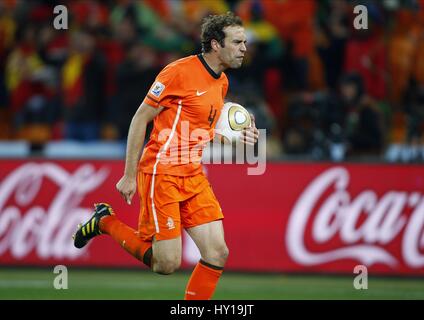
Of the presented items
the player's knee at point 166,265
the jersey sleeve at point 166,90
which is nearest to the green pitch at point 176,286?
the player's knee at point 166,265

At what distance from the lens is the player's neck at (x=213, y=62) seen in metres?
7.56

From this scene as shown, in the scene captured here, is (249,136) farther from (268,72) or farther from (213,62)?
(268,72)

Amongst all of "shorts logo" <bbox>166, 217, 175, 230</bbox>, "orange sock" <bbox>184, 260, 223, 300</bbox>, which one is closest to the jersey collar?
"shorts logo" <bbox>166, 217, 175, 230</bbox>

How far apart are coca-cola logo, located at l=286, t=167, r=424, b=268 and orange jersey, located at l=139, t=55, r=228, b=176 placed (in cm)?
390

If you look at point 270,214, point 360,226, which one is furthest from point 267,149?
point 360,226

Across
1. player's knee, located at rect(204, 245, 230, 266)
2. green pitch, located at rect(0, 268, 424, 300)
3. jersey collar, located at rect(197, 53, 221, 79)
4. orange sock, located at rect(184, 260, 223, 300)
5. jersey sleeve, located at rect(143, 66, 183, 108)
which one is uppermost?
jersey collar, located at rect(197, 53, 221, 79)

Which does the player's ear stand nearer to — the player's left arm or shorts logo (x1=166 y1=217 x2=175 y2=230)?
the player's left arm

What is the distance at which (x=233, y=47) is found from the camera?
7.45 m

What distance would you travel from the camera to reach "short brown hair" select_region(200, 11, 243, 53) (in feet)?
24.6

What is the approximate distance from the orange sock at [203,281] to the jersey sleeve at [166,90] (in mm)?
1314

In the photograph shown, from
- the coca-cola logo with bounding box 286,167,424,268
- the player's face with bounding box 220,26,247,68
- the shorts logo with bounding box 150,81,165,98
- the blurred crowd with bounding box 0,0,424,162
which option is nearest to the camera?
the shorts logo with bounding box 150,81,165,98

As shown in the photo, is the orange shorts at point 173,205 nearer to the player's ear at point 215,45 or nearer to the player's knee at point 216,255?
the player's knee at point 216,255

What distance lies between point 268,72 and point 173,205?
18.0 ft

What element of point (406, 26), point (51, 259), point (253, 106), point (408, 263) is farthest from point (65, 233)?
point (406, 26)
